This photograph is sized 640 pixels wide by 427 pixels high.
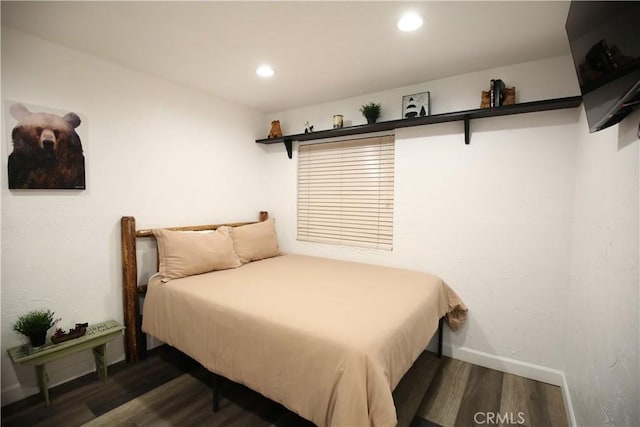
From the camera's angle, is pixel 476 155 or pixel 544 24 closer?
pixel 544 24

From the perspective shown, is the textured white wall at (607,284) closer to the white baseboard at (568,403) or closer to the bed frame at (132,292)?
the white baseboard at (568,403)

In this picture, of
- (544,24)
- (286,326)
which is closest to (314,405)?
(286,326)

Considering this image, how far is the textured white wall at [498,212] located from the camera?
2045 millimetres

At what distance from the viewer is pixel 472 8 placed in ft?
5.05

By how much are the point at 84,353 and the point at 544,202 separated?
3481 millimetres

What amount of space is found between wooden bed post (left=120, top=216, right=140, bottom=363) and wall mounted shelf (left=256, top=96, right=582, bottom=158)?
1.71 m

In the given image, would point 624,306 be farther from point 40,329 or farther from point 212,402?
point 40,329

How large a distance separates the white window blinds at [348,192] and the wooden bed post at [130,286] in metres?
1.63

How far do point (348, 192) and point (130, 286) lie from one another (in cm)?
207

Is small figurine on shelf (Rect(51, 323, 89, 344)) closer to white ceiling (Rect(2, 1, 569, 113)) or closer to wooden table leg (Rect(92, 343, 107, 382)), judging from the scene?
wooden table leg (Rect(92, 343, 107, 382))

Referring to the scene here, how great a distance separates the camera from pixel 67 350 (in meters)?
1.85

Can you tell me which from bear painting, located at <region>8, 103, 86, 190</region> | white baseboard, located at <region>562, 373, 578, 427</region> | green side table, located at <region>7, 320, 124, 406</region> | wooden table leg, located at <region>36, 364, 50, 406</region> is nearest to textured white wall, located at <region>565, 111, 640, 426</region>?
white baseboard, located at <region>562, 373, 578, 427</region>

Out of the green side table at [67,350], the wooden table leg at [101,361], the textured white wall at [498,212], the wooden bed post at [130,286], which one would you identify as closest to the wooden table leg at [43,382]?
the green side table at [67,350]

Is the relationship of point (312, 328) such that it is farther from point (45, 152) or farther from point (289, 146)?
point (289, 146)
